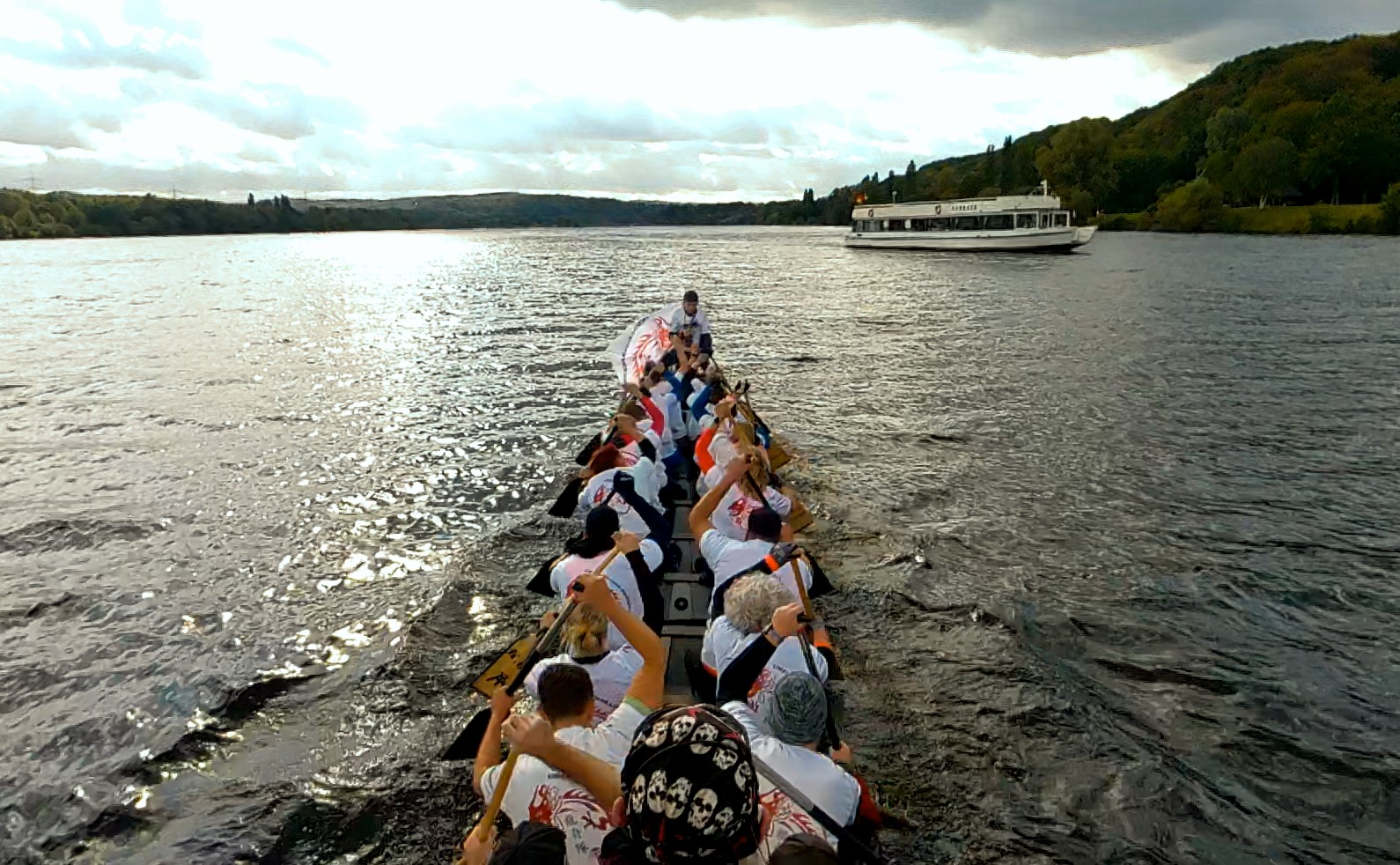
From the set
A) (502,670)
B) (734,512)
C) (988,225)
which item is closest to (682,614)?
(734,512)

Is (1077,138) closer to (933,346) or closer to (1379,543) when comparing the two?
(933,346)

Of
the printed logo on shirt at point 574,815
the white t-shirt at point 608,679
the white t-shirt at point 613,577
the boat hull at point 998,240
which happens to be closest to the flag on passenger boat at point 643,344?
the white t-shirt at point 613,577

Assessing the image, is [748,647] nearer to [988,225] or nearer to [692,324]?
[692,324]

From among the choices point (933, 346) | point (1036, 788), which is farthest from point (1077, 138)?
point (1036, 788)

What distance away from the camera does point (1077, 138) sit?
13625 cm

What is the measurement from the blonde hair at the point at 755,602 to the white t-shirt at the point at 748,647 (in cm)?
7

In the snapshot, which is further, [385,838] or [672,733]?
[385,838]

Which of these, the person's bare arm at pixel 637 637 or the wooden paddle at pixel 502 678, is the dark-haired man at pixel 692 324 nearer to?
the wooden paddle at pixel 502 678

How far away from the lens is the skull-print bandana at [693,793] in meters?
2.93

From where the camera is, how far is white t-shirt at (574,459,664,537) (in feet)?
27.5

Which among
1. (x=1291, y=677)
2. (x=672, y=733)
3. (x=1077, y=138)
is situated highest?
(x=1077, y=138)

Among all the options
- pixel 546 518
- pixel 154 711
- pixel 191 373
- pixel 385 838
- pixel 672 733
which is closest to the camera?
pixel 672 733

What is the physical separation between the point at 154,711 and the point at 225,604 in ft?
7.95

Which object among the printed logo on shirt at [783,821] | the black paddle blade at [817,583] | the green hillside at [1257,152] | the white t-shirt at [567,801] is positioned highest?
the green hillside at [1257,152]
